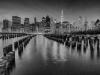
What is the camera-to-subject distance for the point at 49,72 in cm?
1116

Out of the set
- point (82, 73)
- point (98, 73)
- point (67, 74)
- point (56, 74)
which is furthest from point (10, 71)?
point (98, 73)

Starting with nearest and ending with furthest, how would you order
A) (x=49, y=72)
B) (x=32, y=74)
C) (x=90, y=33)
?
(x=32, y=74) < (x=49, y=72) < (x=90, y=33)

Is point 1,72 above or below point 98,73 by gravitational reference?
above

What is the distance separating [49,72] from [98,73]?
16.4ft

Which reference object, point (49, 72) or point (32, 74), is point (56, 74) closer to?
point (49, 72)

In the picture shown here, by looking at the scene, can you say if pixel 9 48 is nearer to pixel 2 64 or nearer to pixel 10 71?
pixel 10 71

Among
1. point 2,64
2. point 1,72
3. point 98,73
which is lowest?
point 98,73

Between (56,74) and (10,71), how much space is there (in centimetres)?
485

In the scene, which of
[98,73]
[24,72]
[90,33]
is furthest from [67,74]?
[90,33]

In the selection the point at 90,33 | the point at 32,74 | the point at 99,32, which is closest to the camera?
the point at 32,74

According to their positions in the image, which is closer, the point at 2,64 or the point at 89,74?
the point at 2,64

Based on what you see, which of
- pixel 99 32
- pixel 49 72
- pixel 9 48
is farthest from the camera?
pixel 99 32

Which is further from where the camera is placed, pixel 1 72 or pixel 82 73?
pixel 82 73

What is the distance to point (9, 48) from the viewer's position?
20469 mm
